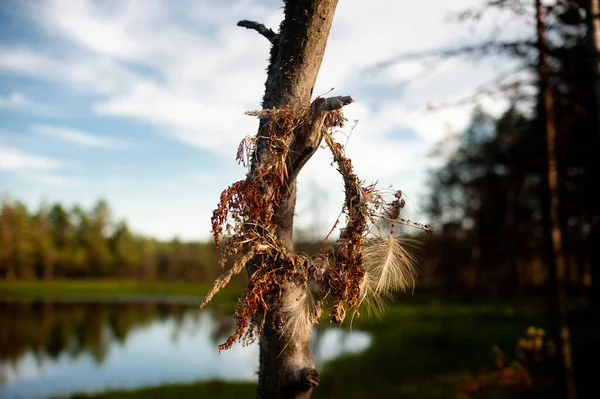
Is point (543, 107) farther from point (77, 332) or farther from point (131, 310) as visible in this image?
point (131, 310)

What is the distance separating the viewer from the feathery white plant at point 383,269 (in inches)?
106

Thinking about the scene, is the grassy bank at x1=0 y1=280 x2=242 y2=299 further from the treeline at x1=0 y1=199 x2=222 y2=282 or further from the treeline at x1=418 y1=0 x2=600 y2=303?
the treeline at x1=418 y1=0 x2=600 y2=303

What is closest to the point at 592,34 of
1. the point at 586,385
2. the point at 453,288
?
the point at 586,385

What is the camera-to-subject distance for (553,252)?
8523 mm

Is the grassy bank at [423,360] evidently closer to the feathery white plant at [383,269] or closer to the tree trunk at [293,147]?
the feathery white plant at [383,269]

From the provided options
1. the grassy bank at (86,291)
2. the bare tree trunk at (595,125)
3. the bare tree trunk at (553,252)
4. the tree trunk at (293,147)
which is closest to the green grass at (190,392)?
the bare tree trunk at (553,252)

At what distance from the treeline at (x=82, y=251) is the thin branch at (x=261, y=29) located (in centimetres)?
7570

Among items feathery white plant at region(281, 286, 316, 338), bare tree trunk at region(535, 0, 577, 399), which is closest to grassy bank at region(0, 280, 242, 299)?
bare tree trunk at region(535, 0, 577, 399)

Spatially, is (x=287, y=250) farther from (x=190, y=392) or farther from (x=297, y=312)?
(x=190, y=392)

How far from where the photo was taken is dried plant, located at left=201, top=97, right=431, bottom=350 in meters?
2.43

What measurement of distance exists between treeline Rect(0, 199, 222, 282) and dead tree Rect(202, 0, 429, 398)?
7597 cm

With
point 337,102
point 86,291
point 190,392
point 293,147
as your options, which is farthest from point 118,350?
point 86,291

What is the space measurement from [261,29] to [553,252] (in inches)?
298

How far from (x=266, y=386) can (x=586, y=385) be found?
12.6 metres
